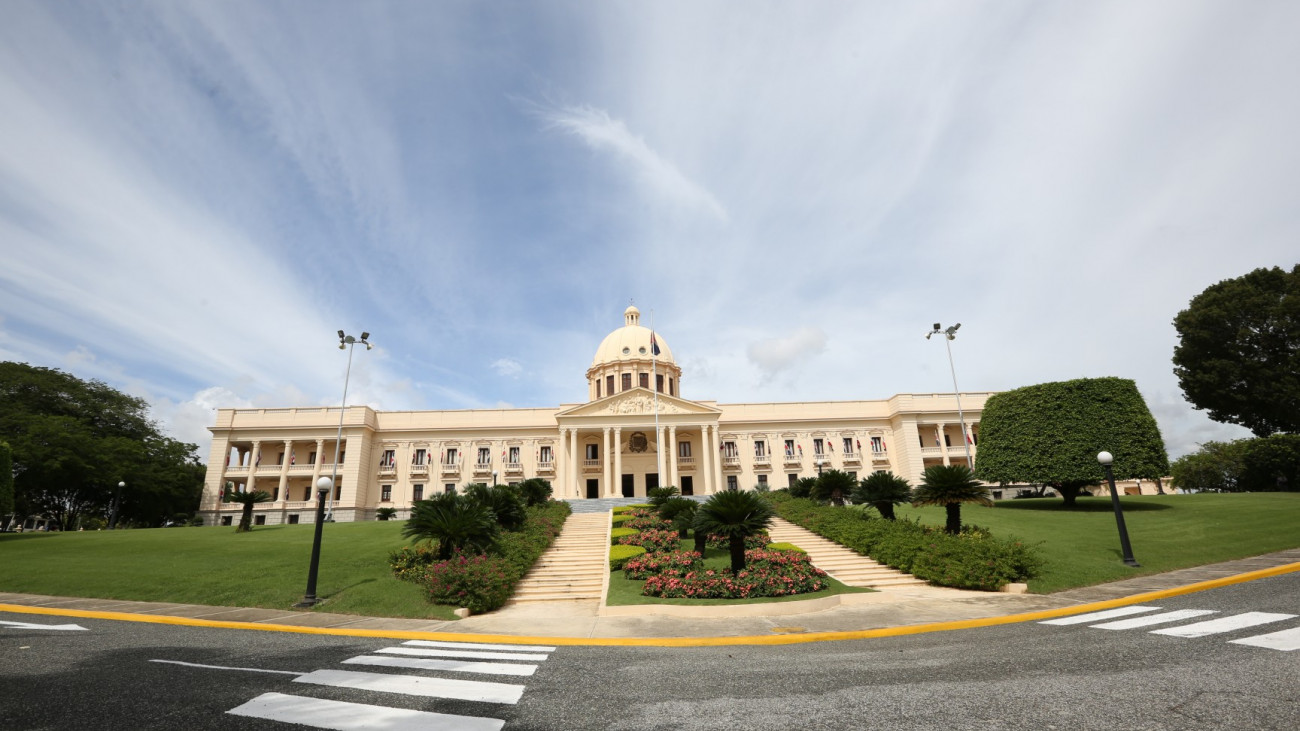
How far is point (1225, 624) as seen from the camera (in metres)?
8.62

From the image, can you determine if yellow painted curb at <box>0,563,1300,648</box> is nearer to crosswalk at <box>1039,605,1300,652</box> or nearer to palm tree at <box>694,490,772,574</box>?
crosswalk at <box>1039,605,1300,652</box>

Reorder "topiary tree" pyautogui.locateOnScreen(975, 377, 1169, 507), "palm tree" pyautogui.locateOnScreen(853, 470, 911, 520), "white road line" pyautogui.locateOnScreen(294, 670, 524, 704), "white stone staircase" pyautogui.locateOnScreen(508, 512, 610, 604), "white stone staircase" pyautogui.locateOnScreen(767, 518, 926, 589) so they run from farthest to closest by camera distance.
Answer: "topiary tree" pyautogui.locateOnScreen(975, 377, 1169, 507)
"palm tree" pyautogui.locateOnScreen(853, 470, 911, 520)
"white stone staircase" pyautogui.locateOnScreen(767, 518, 926, 589)
"white stone staircase" pyautogui.locateOnScreen(508, 512, 610, 604)
"white road line" pyautogui.locateOnScreen(294, 670, 524, 704)

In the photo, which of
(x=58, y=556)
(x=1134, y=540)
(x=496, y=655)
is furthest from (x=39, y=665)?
(x=1134, y=540)

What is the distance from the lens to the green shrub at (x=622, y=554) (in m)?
18.7

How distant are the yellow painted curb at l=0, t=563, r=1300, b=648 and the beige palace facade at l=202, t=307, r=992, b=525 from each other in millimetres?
38348

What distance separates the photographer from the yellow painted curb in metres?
10.3

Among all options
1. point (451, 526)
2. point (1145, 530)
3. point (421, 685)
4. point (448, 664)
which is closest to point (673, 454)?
point (1145, 530)

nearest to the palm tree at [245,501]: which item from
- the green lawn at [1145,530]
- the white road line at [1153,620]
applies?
the green lawn at [1145,530]

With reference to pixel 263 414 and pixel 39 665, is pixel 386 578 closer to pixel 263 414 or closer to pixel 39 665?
pixel 39 665

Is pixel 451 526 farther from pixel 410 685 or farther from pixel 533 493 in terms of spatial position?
A: pixel 533 493

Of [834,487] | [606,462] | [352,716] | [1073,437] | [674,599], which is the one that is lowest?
[674,599]

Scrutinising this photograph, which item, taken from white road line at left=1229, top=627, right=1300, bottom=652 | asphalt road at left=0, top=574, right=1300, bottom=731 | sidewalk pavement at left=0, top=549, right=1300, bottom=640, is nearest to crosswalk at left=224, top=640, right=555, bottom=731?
asphalt road at left=0, top=574, right=1300, bottom=731

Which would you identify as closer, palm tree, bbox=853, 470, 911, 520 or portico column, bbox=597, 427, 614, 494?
palm tree, bbox=853, 470, 911, 520

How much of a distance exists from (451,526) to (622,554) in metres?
6.00
